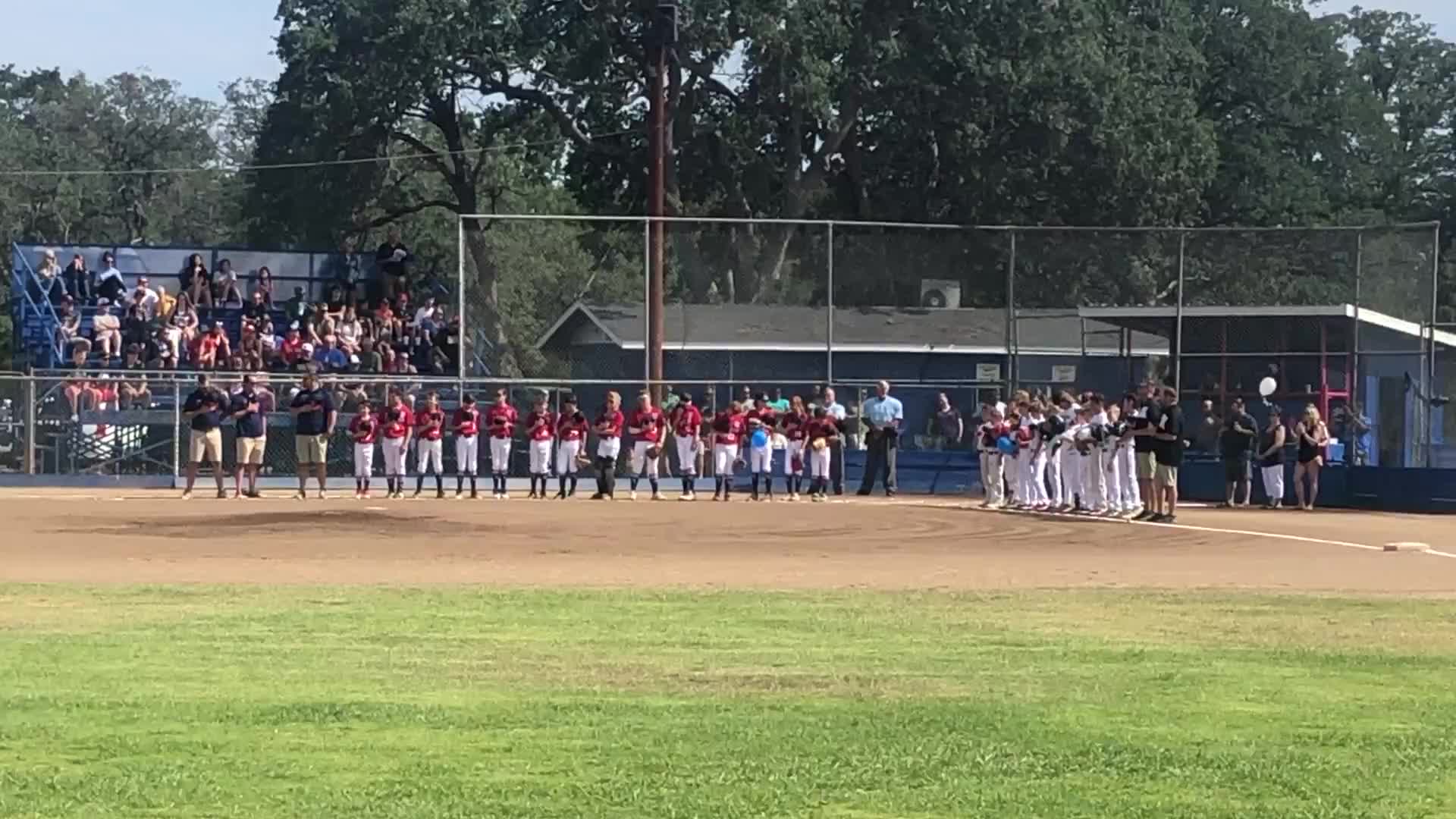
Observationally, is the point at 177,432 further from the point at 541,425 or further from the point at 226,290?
the point at 226,290

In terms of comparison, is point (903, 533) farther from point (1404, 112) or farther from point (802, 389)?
point (1404, 112)

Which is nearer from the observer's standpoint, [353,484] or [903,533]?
[903,533]

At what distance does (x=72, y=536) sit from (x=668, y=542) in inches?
252

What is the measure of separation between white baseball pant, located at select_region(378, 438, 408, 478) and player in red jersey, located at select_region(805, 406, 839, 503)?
20.2 feet

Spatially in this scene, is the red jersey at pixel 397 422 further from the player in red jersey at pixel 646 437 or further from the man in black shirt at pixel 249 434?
the player in red jersey at pixel 646 437

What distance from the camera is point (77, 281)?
4000cm

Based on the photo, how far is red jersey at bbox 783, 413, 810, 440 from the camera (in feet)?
104

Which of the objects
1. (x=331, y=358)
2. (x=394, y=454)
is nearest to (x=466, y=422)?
(x=394, y=454)

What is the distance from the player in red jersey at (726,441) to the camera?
103 ft

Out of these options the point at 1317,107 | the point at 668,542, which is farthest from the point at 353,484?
the point at 1317,107

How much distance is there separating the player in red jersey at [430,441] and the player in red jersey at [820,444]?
560cm

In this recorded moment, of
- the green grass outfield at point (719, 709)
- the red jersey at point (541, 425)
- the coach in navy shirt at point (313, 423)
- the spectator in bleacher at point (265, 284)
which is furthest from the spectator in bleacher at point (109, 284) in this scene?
the green grass outfield at point (719, 709)

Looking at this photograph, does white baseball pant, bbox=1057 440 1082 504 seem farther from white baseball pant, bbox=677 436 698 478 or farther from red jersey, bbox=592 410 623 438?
red jersey, bbox=592 410 623 438

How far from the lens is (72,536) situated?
2216 cm
